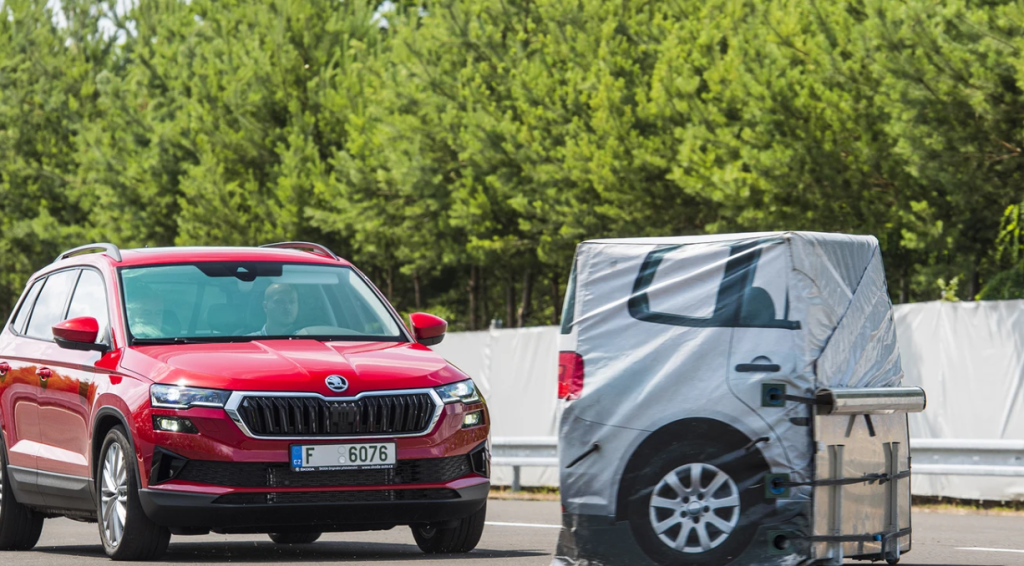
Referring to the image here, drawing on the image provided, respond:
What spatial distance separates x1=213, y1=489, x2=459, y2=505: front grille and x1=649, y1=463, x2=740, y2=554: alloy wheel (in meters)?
1.50

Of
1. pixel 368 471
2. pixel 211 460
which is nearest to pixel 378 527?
pixel 368 471

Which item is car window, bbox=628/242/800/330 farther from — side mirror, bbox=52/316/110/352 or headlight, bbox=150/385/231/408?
side mirror, bbox=52/316/110/352

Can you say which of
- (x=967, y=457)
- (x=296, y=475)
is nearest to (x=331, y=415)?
(x=296, y=475)

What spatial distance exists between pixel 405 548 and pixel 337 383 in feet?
6.04

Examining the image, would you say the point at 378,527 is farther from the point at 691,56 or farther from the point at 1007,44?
the point at 691,56

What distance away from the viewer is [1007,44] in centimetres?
1845

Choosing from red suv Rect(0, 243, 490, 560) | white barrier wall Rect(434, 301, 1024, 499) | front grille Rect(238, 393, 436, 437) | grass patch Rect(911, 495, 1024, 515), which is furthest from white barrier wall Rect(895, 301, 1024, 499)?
front grille Rect(238, 393, 436, 437)

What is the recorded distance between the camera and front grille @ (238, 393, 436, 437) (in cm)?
851

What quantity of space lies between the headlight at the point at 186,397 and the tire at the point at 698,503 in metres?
2.17

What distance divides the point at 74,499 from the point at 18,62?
45.2 m

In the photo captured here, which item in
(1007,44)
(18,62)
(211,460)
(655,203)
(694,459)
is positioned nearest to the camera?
(694,459)

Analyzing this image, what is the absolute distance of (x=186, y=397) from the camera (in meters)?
8.52

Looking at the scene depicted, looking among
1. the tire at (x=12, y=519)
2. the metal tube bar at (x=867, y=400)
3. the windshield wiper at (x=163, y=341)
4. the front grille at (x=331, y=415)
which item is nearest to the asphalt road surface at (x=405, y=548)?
the tire at (x=12, y=519)

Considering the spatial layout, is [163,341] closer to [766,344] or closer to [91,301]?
[91,301]
